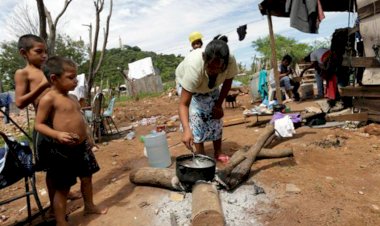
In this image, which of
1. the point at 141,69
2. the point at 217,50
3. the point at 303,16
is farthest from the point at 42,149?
the point at 141,69

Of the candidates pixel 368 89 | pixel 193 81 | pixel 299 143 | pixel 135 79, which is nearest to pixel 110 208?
pixel 193 81

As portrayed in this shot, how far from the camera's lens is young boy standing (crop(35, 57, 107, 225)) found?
2611 mm

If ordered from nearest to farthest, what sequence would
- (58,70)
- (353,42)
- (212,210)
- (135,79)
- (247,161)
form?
(212,210) → (58,70) → (247,161) → (353,42) → (135,79)

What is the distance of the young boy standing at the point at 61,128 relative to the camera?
261cm

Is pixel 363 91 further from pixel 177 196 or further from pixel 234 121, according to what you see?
pixel 177 196

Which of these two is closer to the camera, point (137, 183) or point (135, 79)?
point (137, 183)

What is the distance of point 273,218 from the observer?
266 cm

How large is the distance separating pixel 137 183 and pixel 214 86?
1.47m

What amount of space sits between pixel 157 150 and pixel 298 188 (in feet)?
6.46

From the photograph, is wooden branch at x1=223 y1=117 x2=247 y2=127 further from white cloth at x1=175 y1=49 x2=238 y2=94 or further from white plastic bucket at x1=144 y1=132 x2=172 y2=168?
white cloth at x1=175 y1=49 x2=238 y2=94

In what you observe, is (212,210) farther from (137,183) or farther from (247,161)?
(137,183)

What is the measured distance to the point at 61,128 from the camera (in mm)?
2682

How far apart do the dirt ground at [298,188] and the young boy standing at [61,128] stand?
1.67ft

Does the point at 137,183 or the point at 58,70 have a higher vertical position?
the point at 58,70
